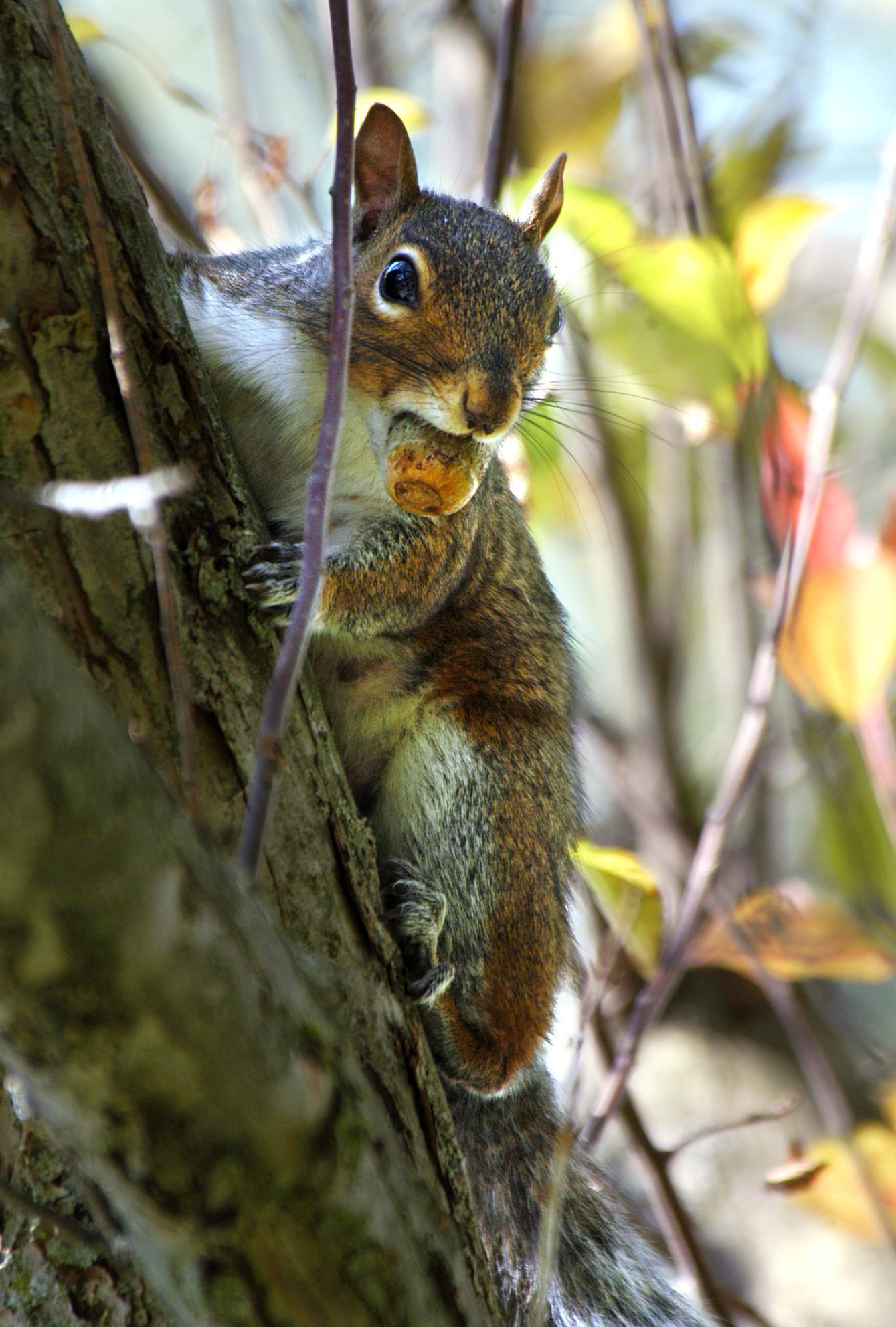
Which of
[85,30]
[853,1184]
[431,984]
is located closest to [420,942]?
[431,984]

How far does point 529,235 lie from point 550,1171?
1.64 meters

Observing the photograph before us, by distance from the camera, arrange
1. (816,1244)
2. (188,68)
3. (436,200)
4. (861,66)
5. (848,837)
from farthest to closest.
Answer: (188,68)
(861,66)
(848,837)
(816,1244)
(436,200)

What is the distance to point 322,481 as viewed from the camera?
110 cm

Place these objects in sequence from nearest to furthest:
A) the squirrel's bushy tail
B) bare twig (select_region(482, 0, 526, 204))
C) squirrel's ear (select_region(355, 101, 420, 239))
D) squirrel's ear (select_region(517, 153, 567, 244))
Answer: the squirrel's bushy tail, squirrel's ear (select_region(355, 101, 420, 239)), squirrel's ear (select_region(517, 153, 567, 244)), bare twig (select_region(482, 0, 526, 204))

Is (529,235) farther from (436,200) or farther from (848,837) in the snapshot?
(848,837)

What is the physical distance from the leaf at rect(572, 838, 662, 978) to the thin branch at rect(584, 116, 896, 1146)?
10cm

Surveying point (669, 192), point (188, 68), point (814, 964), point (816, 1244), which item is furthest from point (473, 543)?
point (188, 68)

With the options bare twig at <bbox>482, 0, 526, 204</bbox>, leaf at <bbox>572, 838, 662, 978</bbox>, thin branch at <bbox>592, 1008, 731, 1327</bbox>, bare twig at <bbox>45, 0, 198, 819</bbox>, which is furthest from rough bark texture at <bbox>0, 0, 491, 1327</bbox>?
bare twig at <bbox>482, 0, 526, 204</bbox>

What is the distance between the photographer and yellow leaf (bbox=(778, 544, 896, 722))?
2.26 meters

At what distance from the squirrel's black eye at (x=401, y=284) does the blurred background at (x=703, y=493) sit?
1.41 feet

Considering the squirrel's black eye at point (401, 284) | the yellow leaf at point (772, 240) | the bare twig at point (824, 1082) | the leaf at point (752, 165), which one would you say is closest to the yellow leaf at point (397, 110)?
the squirrel's black eye at point (401, 284)

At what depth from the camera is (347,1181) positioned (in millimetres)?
969

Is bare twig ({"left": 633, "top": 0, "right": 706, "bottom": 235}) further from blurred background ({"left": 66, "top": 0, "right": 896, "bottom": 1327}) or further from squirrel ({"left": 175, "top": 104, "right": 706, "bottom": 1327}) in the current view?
squirrel ({"left": 175, "top": 104, "right": 706, "bottom": 1327})

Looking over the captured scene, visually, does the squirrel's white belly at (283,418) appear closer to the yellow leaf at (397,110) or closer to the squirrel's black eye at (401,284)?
the squirrel's black eye at (401,284)
